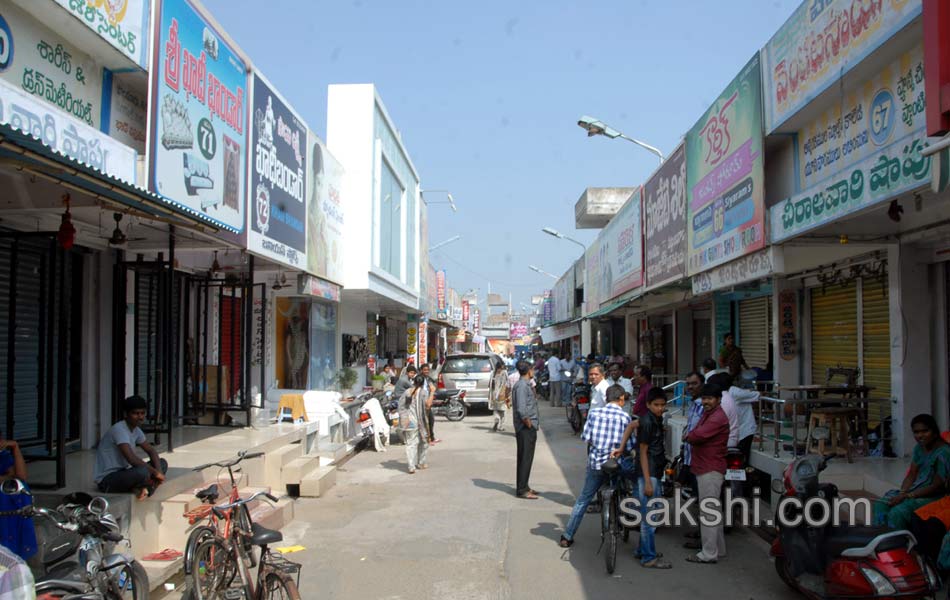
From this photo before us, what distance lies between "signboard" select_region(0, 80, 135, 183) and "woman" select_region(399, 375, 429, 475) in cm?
595

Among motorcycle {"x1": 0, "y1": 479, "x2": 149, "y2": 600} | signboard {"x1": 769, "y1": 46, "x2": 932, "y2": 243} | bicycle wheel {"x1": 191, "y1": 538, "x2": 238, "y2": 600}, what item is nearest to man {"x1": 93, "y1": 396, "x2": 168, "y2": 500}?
bicycle wheel {"x1": 191, "y1": 538, "x2": 238, "y2": 600}

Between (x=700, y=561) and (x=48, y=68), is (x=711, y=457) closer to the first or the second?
(x=700, y=561)

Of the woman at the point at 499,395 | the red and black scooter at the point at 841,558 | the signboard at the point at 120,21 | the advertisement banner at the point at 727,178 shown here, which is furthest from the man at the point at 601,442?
the woman at the point at 499,395

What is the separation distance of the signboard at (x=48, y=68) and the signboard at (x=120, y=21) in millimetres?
344

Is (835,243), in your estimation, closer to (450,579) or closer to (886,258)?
(886,258)

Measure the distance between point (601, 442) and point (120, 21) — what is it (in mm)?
6216

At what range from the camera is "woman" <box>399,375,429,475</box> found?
1215cm

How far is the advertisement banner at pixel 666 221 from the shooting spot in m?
13.5

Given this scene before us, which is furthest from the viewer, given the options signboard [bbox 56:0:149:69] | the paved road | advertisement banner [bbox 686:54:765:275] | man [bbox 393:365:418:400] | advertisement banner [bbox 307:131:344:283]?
man [bbox 393:365:418:400]

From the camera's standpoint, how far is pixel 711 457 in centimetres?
702

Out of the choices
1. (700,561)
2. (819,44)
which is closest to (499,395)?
(700,561)

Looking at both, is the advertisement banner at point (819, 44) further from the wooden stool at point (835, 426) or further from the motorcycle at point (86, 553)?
the motorcycle at point (86, 553)

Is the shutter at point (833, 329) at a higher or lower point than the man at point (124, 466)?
higher

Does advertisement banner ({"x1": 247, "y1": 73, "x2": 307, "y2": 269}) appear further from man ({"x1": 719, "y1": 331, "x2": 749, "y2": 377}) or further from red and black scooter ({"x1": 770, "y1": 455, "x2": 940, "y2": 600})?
red and black scooter ({"x1": 770, "y1": 455, "x2": 940, "y2": 600})
